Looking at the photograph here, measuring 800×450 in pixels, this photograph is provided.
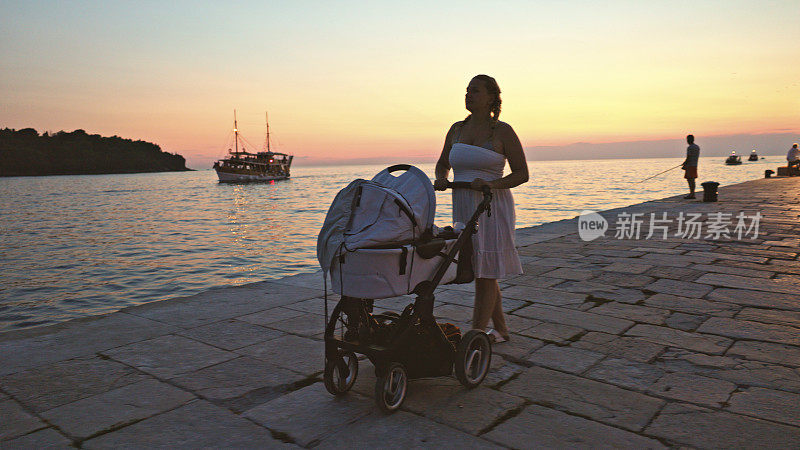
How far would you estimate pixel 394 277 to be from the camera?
2184 millimetres

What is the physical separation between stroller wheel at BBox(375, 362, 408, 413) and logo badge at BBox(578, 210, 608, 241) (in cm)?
654

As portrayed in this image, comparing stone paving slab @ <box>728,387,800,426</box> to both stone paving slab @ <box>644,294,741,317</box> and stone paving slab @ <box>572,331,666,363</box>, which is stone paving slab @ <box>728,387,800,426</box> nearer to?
stone paving slab @ <box>572,331,666,363</box>

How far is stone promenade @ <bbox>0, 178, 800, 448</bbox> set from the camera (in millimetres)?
2127

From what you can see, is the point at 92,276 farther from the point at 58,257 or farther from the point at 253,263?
the point at 58,257

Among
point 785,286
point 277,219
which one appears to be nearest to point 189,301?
point 785,286

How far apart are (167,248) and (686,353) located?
52.2ft

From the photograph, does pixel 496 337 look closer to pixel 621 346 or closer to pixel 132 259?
pixel 621 346

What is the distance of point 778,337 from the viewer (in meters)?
3.35

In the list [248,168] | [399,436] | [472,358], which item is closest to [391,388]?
[399,436]

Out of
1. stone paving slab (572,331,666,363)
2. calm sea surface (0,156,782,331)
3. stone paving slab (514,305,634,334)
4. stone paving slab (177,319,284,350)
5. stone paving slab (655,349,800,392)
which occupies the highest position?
stone paving slab (177,319,284,350)

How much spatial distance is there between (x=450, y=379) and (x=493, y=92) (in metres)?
1.73

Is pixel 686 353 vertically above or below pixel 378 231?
below

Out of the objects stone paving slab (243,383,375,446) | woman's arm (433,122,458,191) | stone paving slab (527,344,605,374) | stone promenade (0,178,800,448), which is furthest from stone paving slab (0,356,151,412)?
stone paving slab (527,344,605,374)

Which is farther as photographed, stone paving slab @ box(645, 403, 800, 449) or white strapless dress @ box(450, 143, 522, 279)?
white strapless dress @ box(450, 143, 522, 279)
